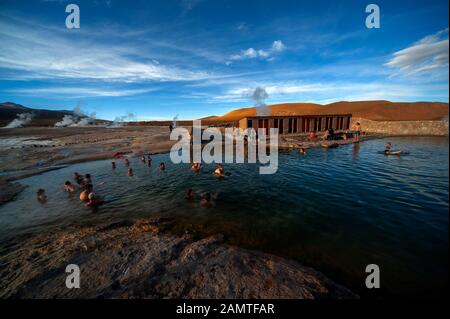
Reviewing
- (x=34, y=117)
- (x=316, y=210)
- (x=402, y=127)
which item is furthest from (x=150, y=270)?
(x=34, y=117)

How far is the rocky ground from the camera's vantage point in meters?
4.92

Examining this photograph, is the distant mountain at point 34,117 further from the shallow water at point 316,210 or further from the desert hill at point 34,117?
the shallow water at point 316,210

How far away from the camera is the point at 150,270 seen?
5.69m

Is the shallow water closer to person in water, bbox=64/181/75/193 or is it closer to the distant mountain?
person in water, bbox=64/181/75/193

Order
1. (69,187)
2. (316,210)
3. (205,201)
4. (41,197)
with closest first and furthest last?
(316,210) < (205,201) < (41,197) < (69,187)

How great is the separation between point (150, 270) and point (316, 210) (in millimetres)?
7642

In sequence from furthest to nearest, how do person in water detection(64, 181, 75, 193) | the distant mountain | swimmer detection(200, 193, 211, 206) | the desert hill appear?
the desert hill < the distant mountain < person in water detection(64, 181, 75, 193) < swimmer detection(200, 193, 211, 206)

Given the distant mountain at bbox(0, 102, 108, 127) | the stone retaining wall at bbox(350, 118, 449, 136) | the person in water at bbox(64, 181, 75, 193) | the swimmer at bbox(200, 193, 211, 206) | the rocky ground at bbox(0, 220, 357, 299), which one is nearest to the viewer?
the rocky ground at bbox(0, 220, 357, 299)

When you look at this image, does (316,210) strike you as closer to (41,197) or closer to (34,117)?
(41,197)

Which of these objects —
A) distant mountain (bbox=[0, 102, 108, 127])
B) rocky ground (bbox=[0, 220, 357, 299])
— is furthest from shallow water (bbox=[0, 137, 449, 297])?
distant mountain (bbox=[0, 102, 108, 127])

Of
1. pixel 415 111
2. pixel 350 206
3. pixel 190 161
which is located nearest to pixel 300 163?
pixel 350 206

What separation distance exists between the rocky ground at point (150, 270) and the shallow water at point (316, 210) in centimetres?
100

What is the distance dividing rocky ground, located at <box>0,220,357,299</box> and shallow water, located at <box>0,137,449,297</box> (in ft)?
3.28

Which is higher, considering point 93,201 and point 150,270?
point 93,201
